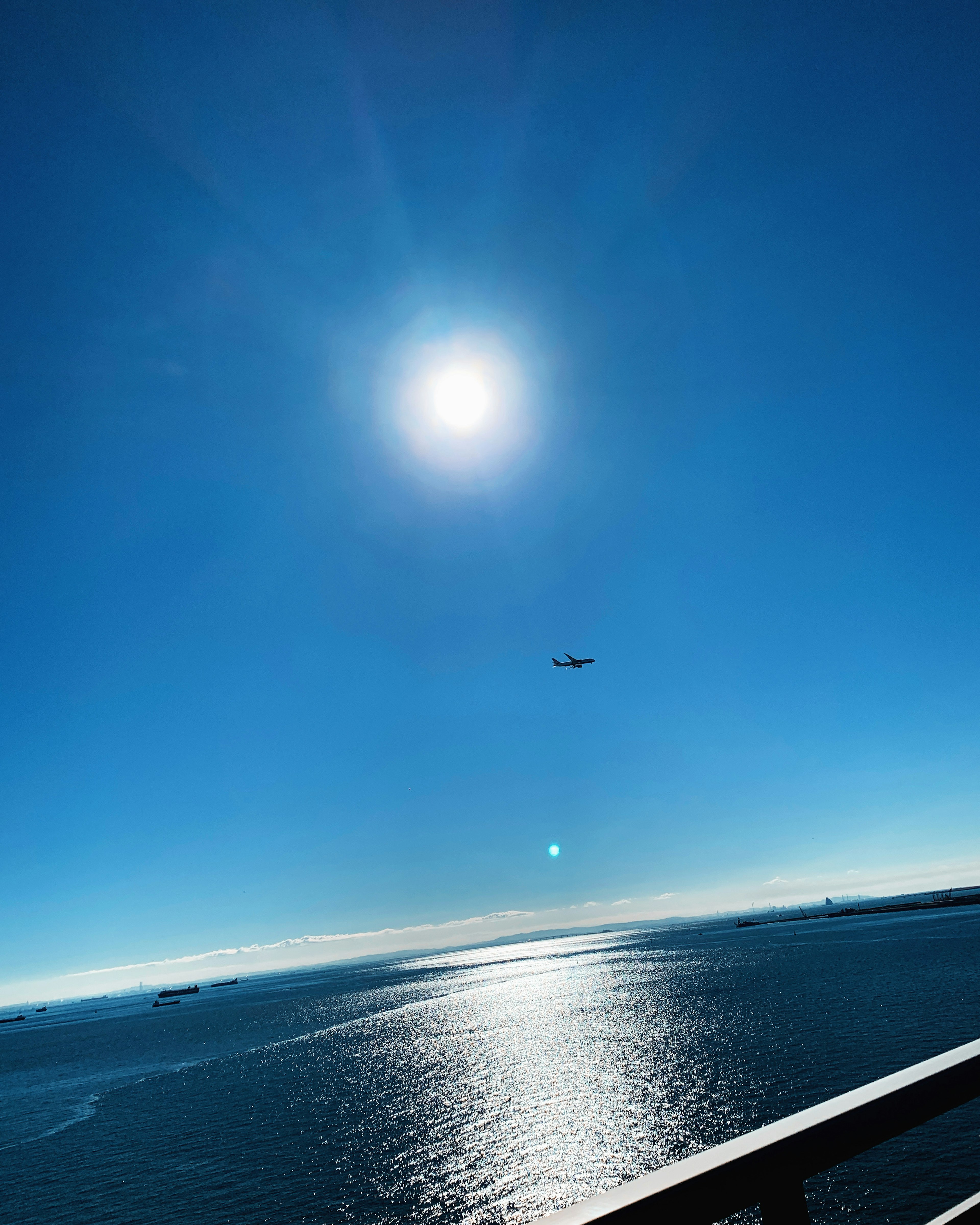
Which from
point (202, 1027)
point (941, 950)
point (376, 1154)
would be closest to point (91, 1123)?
point (376, 1154)

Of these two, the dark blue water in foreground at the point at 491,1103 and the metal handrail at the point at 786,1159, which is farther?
the dark blue water in foreground at the point at 491,1103

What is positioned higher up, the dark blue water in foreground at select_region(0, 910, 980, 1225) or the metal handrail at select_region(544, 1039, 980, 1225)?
the metal handrail at select_region(544, 1039, 980, 1225)

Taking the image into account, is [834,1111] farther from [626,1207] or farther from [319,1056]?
[319,1056]

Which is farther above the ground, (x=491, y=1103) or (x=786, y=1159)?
(x=786, y=1159)

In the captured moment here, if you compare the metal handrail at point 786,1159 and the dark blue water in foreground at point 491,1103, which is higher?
the metal handrail at point 786,1159

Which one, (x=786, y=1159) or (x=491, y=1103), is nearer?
(x=786, y=1159)
